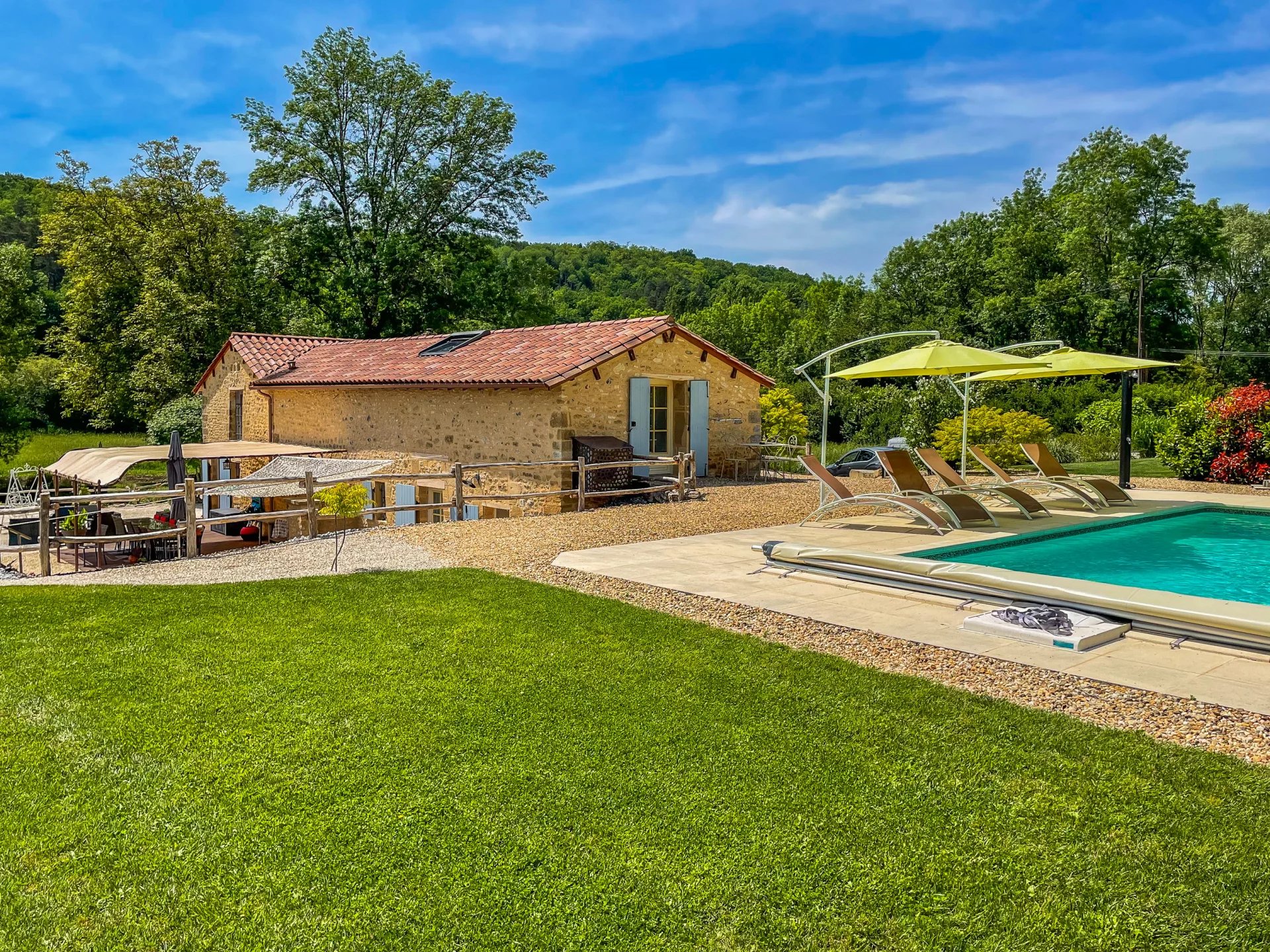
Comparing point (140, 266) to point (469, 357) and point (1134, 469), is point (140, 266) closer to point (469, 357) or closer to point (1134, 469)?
point (469, 357)

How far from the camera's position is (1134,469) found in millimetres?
20469

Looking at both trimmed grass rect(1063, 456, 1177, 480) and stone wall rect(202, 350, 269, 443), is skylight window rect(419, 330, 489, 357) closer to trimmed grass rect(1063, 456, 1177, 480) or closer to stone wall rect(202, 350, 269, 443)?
stone wall rect(202, 350, 269, 443)

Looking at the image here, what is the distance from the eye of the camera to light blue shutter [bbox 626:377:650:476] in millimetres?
16781

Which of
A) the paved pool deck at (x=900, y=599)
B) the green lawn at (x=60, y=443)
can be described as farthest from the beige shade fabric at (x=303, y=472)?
the green lawn at (x=60, y=443)

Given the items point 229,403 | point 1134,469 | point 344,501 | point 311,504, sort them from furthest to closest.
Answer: point 229,403 → point 1134,469 → point 311,504 → point 344,501

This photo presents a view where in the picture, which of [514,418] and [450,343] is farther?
[450,343]

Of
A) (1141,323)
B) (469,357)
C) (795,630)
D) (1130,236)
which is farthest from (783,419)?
(1130,236)

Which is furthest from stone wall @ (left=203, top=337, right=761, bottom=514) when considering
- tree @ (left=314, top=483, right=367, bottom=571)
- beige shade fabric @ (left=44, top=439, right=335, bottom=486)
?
tree @ (left=314, top=483, right=367, bottom=571)

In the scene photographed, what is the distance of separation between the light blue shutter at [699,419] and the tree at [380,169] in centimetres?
1703

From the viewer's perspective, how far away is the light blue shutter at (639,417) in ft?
55.1

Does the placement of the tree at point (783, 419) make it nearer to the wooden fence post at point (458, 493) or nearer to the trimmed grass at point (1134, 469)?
the trimmed grass at point (1134, 469)

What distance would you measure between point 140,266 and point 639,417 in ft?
82.4

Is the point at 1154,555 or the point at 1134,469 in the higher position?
the point at 1134,469

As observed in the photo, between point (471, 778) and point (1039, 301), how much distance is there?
131 feet
